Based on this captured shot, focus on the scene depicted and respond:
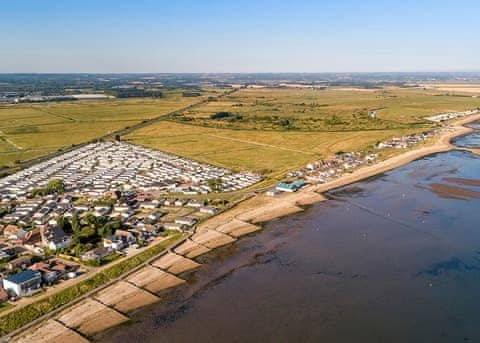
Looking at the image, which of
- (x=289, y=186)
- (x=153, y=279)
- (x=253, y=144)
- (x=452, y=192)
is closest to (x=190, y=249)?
(x=153, y=279)

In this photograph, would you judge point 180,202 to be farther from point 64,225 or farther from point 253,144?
point 253,144

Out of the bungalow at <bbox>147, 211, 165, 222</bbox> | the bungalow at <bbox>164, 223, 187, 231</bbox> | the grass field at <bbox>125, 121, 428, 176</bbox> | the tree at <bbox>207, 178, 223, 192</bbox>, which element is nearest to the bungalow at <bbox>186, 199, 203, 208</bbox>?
the bungalow at <bbox>147, 211, 165, 222</bbox>

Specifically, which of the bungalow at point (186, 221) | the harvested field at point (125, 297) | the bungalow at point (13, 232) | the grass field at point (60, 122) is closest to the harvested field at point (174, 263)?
the harvested field at point (125, 297)

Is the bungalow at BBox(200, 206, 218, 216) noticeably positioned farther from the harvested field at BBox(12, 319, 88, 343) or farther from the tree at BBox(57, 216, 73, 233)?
the harvested field at BBox(12, 319, 88, 343)

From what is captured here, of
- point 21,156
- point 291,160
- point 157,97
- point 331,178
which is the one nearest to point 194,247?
point 331,178

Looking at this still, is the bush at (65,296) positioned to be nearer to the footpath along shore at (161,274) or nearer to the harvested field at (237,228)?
the footpath along shore at (161,274)

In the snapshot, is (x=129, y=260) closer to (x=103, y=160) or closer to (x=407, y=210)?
(x=407, y=210)
